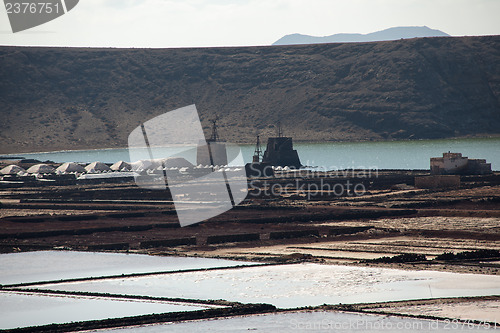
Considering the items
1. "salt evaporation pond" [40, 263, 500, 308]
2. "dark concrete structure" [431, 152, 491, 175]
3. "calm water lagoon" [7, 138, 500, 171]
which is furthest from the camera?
"calm water lagoon" [7, 138, 500, 171]

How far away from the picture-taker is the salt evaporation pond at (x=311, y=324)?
20.1 m

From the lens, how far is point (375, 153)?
158250mm

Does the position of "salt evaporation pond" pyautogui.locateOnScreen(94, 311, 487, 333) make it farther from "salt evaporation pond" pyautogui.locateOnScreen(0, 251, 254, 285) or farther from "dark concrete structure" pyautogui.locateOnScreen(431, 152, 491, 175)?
"dark concrete structure" pyautogui.locateOnScreen(431, 152, 491, 175)

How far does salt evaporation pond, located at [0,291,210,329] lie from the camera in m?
22.5

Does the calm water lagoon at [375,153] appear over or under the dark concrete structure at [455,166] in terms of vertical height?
under

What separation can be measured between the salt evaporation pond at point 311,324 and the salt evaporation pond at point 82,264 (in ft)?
29.8

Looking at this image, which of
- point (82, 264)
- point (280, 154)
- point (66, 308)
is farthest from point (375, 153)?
point (66, 308)

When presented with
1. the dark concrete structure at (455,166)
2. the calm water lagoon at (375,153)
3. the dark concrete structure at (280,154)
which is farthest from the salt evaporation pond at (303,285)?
the calm water lagoon at (375,153)

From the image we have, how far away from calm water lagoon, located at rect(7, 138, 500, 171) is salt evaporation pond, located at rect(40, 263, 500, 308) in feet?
300

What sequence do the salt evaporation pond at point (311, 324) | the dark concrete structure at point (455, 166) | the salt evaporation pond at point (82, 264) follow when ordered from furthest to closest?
the dark concrete structure at point (455, 166)
the salt evaporation pond at point (82, 264)
the salt evaporation pond at point (311, 324)

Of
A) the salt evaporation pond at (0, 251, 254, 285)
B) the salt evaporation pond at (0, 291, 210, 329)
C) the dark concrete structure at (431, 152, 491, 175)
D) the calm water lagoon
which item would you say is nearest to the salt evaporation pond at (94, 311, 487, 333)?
the salt evaporation pond at (0, 291, 210, 329)

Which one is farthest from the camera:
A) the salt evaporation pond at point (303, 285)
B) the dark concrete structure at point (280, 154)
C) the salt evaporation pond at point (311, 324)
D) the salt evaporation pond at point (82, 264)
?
the dark concrete structure at point (280, 154)

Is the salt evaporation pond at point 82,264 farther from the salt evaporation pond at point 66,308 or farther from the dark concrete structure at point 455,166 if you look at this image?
the dark concrete structure at point 455,166

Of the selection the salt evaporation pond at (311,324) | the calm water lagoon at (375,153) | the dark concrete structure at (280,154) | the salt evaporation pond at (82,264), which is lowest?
the calm water lagoon at (375,153)
